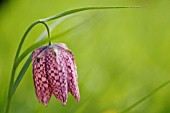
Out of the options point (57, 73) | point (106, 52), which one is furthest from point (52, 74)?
point (106, 52)

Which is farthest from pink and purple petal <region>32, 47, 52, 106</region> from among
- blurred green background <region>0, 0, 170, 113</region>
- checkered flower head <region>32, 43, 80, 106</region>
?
blurred green background <region>0, 0, 170, 113</region>

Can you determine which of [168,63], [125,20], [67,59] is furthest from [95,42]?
[67,59]

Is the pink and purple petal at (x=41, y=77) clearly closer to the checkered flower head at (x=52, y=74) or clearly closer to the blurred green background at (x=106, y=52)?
the checkered flower head at (x=52, y=74)

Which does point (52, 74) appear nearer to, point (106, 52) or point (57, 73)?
point (57, 73)

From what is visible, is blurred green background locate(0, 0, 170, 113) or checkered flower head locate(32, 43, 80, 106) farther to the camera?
blurred green background locate(0, 0, 170, 113)

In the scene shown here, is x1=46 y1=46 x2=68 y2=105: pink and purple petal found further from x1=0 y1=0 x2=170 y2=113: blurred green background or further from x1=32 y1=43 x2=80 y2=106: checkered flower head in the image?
x1=0 y1=0 x2=170 y2=113: blurred green background

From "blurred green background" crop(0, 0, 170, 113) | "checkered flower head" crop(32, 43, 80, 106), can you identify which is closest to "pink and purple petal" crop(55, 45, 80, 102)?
"checkered flower head" crop(32, 43, 80, 106)

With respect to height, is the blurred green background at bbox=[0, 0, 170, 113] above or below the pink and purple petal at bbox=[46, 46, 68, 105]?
below
